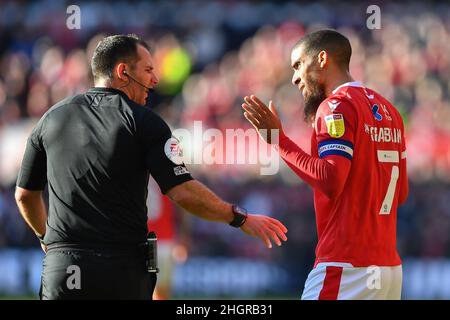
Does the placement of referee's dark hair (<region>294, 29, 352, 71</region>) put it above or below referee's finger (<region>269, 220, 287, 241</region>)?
above

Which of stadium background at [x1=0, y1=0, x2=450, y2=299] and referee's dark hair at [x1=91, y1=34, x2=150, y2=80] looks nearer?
referee's dark hair at [x1=91, y1=34, x2=150, y2=80]

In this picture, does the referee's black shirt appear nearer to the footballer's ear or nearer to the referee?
the referee

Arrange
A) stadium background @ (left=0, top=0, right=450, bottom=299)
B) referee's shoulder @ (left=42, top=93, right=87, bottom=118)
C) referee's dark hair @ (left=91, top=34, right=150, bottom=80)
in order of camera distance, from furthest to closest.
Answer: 1. stadium background @ (left=0, top=0, right=450, bottom=299)
2. referee's dark hair @ (left=91, top=34, right=150, bottom=80)
3. referee's shoulder @ (left=42, top=93, right=87, bottom=118)

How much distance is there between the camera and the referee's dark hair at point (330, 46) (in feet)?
17.5

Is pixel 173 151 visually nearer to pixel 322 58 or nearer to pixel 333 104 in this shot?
pixel 333 104

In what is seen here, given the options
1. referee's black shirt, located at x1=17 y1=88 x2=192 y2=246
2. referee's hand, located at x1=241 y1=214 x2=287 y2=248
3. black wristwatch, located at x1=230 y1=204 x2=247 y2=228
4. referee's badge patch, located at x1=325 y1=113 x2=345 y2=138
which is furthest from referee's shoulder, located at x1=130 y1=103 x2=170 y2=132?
referee's badge patch, located at x1=325 y1=113 x2=345 y2=138

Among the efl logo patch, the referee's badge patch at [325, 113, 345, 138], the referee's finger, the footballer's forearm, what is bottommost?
the referee's finger

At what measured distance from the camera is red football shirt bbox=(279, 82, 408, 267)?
489 centimetres

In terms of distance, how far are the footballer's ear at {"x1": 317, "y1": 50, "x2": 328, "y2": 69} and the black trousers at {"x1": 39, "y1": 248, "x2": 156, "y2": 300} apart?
5.16ft

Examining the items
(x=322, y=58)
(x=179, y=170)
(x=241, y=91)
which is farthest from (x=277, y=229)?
(x=241, y=91)

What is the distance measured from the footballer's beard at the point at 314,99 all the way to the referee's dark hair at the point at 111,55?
1.08 metres

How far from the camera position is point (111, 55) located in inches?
201

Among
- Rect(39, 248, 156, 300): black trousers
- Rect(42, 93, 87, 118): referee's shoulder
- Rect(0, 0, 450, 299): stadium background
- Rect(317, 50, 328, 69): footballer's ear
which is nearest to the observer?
Rect(39, 248, 156, 300): black trousers
